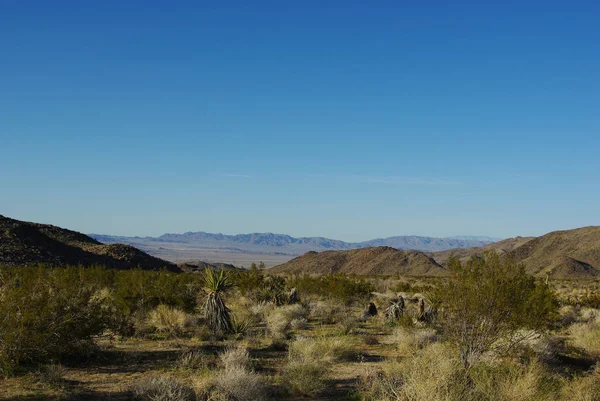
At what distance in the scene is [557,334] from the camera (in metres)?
19.7

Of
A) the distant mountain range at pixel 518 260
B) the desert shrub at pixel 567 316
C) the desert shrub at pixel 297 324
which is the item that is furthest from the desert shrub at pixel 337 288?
the distant mountain range at pixel 518 260

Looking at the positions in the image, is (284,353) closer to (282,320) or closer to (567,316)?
(282,320)

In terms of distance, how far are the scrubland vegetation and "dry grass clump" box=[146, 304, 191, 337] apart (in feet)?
0.18

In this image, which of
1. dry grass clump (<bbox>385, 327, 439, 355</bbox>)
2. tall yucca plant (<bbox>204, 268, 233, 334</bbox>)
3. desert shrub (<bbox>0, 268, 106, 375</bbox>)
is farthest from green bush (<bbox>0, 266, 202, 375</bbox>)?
dry grass clump (<bbox>385, 327, 439, 355</bbox>)

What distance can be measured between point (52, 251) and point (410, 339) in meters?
45.1

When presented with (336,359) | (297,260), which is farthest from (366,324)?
(297,260)

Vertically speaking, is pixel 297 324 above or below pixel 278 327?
below

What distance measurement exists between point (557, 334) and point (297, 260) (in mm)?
83078

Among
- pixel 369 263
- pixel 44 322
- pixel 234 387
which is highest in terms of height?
pixel 44 322

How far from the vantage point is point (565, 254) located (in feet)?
269

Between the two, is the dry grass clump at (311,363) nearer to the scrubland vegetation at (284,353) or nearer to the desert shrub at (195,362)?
the scrubland vegetation at (284,353)

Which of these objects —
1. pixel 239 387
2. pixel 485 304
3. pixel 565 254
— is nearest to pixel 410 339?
pixel 485 304

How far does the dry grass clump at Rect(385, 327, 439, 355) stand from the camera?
47.7ft

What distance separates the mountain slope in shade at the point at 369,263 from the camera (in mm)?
84250
